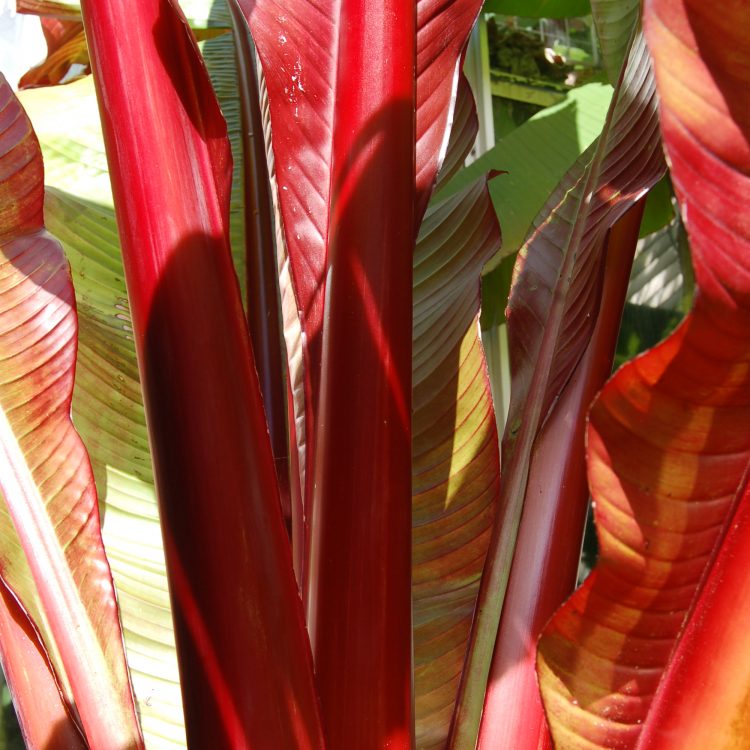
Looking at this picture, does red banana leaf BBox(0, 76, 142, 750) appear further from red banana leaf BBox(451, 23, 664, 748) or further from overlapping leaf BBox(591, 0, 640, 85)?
overlapping leaf BBox(591, 0, 640, 85)

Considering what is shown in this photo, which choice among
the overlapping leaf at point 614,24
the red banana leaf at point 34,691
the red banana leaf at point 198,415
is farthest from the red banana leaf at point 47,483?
the overlapping leaf at point 614,24

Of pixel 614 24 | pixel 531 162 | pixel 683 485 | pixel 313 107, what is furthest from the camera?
pixel 531 162

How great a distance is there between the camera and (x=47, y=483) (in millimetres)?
460

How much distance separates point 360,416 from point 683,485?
0.14 m

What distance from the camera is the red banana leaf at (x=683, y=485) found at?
245 millimetres

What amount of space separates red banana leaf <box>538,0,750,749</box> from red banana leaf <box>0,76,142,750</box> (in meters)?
0.26

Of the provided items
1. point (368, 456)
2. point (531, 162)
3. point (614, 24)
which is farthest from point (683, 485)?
point (531, 162)

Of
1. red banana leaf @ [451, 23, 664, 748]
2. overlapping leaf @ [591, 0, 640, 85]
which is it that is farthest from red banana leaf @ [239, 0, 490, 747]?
overlapping leaf @ [591, 0, 640, 85]

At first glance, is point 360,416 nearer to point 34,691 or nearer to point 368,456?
point 368,456

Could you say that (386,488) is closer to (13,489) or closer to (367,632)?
(367,632)

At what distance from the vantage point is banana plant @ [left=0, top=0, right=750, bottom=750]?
0.94 feet

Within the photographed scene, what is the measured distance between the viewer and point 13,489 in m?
0.46

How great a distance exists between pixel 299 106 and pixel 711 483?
0.29m

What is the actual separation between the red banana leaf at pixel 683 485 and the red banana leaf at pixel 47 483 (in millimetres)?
258
